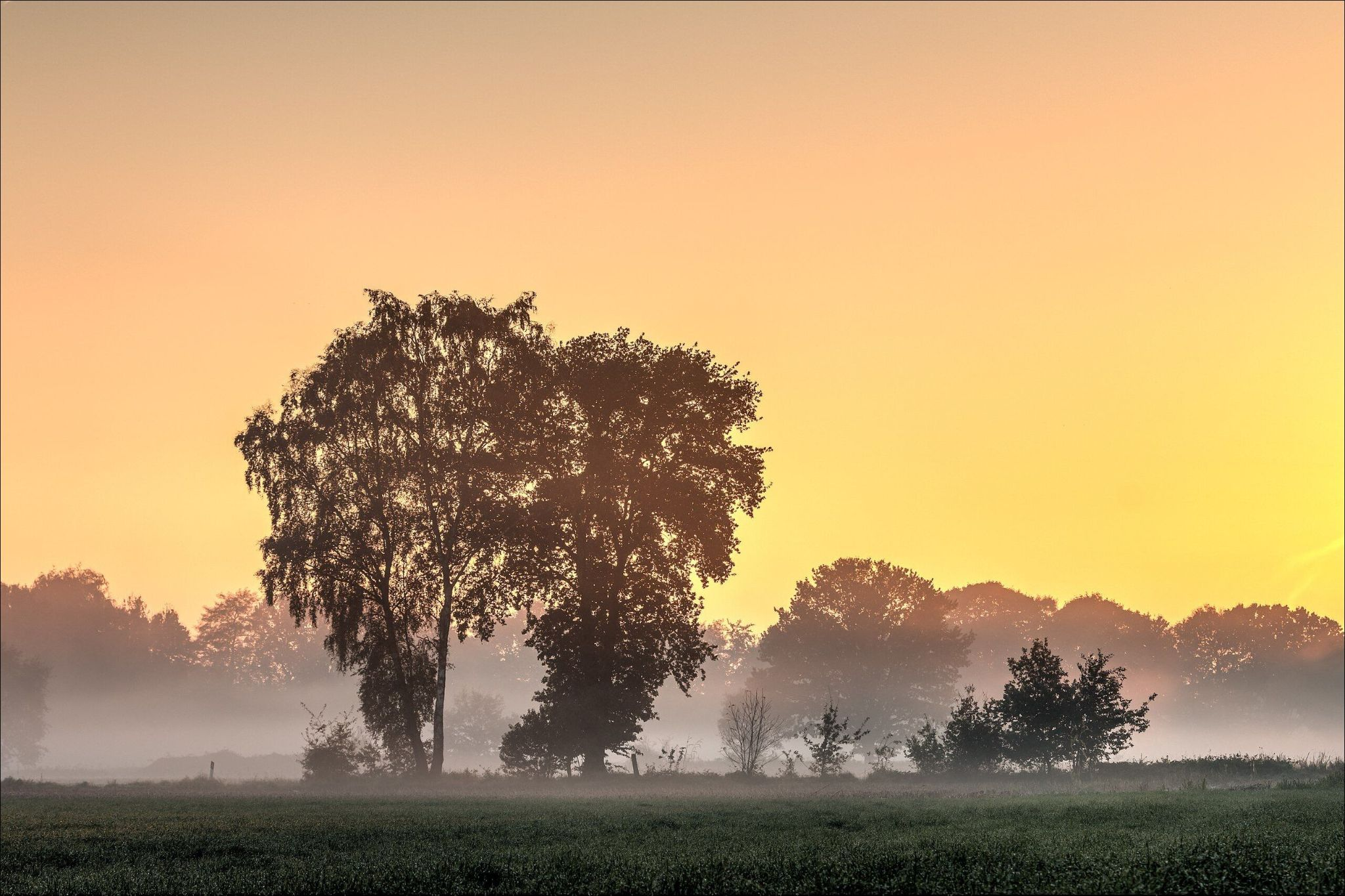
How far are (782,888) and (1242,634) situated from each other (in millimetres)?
158697

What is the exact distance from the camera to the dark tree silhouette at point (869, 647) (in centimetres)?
9706

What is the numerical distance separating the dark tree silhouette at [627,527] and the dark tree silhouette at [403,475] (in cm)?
228

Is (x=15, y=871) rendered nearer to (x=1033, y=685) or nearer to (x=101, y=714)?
(x=1033, y=685)

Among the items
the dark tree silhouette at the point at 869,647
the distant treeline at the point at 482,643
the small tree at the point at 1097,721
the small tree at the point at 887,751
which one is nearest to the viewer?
the small tree at the point at 1097,721

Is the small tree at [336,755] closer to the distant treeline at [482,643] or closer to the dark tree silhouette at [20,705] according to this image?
the distant treeline at [482,643]

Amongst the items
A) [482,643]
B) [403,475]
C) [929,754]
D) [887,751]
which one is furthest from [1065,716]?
[482,643]

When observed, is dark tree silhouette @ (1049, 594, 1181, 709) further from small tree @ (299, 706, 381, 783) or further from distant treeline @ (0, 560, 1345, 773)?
small tree @ (299, 706, 381, 783)

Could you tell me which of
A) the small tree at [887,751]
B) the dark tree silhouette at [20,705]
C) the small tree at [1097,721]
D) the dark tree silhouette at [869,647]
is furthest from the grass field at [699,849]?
the dark tree silhouette at [20,705]

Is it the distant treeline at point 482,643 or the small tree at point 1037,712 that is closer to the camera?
the small tree at point 1037,712

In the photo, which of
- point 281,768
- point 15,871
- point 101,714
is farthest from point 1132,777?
point 101,714

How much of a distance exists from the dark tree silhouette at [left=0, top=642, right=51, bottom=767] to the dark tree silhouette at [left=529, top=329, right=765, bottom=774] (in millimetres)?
96754

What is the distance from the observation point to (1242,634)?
142 meters

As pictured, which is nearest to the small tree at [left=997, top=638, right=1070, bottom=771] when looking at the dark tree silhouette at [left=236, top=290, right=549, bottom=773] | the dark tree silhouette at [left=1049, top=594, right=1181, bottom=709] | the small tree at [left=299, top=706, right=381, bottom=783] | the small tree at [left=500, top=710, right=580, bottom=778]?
the small tree at [left=500, top=710, right=580, bottom=778]

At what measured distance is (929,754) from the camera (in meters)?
50.0
